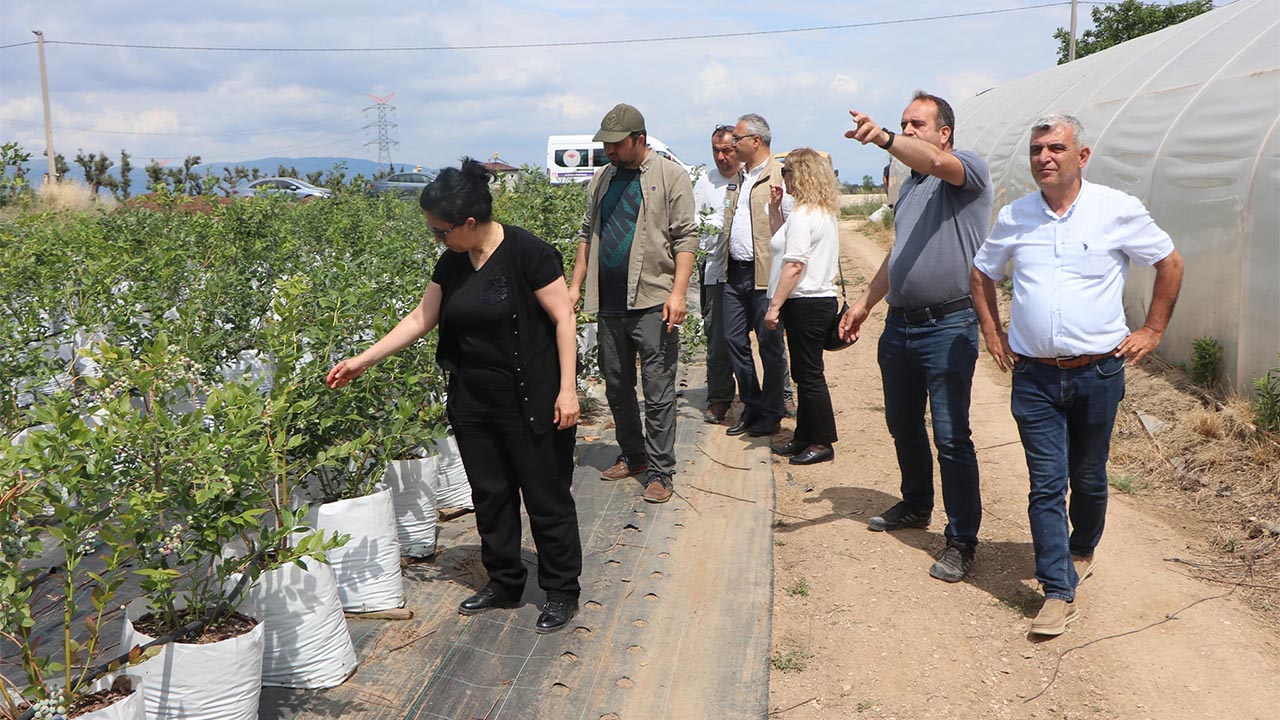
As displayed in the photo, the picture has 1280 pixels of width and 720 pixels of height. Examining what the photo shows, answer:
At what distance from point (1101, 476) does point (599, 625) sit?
78.6 inches

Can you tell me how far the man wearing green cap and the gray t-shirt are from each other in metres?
1.17

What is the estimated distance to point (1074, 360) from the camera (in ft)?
11.7

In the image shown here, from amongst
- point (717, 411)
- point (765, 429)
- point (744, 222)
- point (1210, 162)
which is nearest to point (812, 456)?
point (765, 429)

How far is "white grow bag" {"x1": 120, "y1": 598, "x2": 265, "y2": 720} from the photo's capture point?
2.63 m

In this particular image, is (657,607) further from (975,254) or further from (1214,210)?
(1214,210)

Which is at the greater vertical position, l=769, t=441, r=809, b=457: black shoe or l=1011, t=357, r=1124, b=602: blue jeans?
l=1011, t=357, r=1124, b=602: blue jeans

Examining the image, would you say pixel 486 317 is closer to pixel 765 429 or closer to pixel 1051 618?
pixel 1051 618

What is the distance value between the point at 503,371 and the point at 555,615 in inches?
36.6

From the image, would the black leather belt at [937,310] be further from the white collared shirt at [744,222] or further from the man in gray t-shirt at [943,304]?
the white collared shirt at [744,222]

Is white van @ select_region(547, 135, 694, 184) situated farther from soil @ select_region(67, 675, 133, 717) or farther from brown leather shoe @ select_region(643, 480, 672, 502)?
soil @ select_region(67, 675, 133, 717)

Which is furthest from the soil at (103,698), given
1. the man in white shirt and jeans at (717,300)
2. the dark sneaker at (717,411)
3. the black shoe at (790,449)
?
→ the dark sneaker at (717,411)

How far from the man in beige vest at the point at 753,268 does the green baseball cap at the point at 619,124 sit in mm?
1332

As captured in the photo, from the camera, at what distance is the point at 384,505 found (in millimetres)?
3631

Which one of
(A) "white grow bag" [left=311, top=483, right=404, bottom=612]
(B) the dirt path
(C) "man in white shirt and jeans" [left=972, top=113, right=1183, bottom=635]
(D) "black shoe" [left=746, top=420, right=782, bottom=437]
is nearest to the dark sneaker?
(D) "black shoe" [left=746, top=420, right=782, bottom=437]
